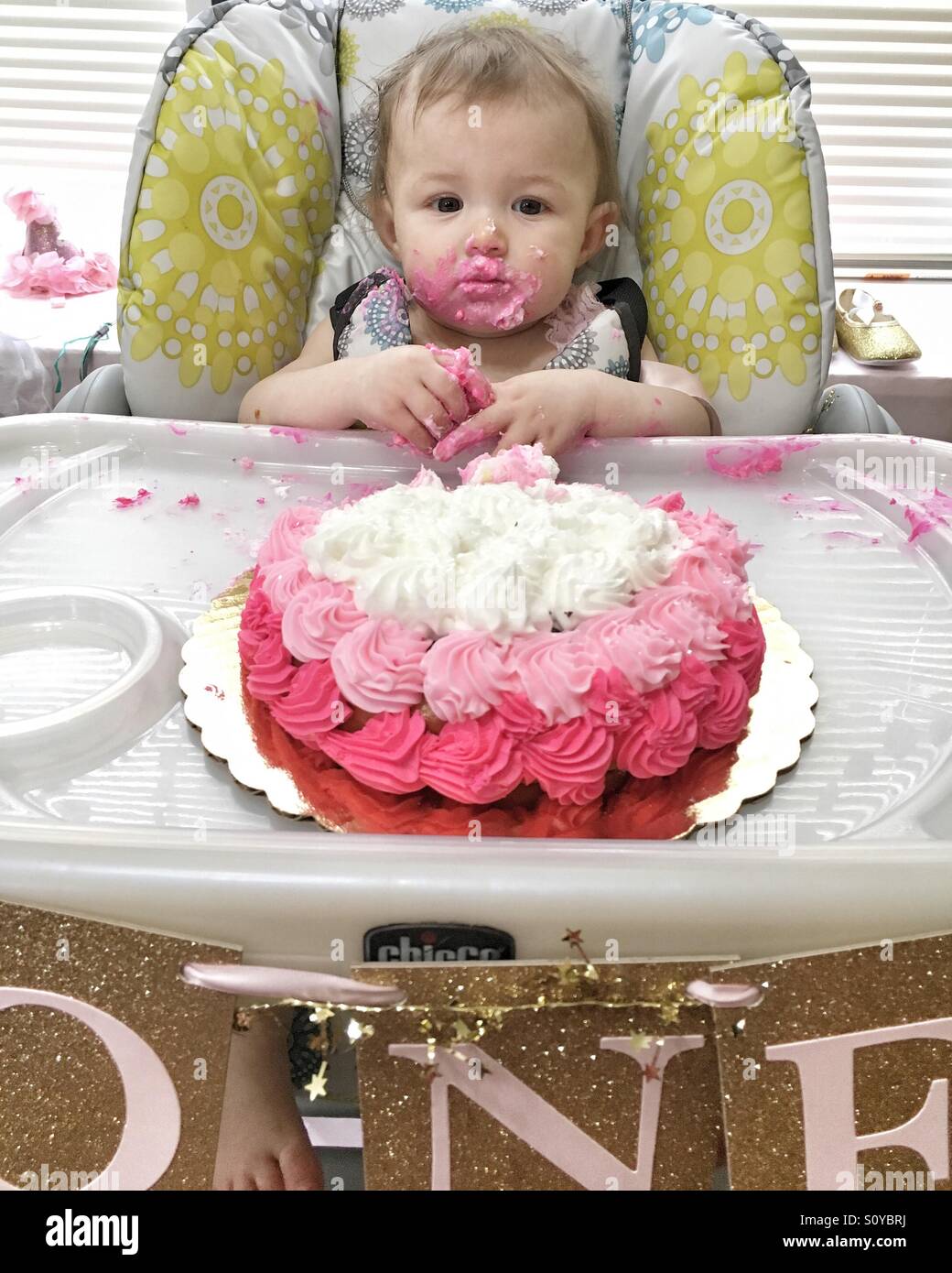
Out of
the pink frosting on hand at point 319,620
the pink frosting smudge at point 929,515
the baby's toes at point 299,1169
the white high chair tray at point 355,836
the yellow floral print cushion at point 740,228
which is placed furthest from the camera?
the yellow floral print cushion at point 740,228

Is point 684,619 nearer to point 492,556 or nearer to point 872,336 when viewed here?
point 492,556

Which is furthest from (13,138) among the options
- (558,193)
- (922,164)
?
(922,164)

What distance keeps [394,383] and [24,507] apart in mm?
331

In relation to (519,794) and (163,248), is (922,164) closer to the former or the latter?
(163,248)

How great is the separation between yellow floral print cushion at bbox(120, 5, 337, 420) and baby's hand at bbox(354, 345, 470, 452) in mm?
210

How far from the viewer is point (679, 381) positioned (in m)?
1.15

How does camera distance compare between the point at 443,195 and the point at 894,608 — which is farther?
the point at 443,195

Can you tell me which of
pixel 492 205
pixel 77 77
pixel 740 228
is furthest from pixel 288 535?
pixel 77 77

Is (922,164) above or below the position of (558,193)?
above

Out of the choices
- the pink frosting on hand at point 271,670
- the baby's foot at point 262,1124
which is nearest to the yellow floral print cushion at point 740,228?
the pink frosting on hand at point 271,670

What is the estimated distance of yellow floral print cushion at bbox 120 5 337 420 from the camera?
1.09 m

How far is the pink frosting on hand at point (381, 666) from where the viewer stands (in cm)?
61

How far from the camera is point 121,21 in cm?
208

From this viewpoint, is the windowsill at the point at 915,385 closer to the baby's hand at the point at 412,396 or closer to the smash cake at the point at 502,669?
the baby's hand at the point at 412,396
